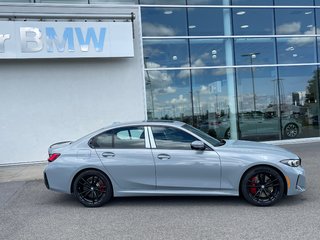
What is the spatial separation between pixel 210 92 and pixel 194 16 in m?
3.03

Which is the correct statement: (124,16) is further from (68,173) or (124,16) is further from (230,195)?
(230,195)

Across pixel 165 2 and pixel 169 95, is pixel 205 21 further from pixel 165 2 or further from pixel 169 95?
pixel 169 95

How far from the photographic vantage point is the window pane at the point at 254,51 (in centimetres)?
1368

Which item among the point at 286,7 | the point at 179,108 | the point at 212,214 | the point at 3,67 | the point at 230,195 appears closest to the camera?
the point at 212,214

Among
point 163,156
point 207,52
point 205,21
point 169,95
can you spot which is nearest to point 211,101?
point 169,95

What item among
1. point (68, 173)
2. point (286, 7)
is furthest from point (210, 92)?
point (68, 173)

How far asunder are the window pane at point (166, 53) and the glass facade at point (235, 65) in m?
0.04

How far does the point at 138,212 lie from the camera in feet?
18.9

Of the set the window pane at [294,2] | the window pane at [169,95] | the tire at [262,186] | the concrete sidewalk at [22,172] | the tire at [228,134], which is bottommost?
the concrete sidewalk at [22,172]

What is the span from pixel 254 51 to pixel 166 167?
938cm

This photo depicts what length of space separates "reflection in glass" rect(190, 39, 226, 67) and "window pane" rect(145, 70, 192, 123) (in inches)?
26.1

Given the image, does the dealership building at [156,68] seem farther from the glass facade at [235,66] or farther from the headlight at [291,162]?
the headlight at [291,162]

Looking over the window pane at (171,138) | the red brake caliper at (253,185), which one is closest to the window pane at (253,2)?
the window pane at (171,138)

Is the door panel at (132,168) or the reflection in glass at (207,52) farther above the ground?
the reflection in glass at (207,52)
